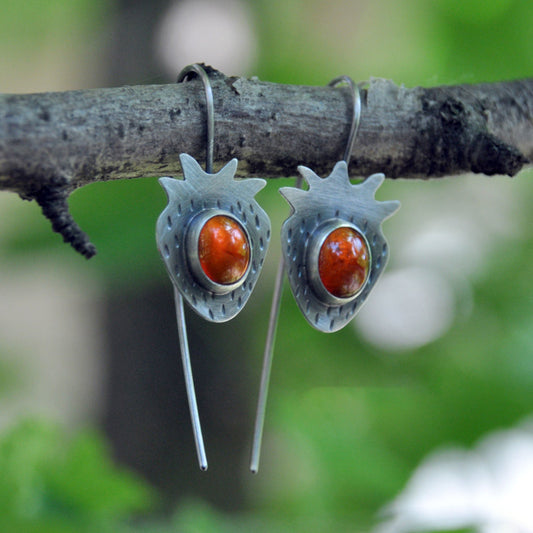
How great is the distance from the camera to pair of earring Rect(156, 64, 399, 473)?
44 cm

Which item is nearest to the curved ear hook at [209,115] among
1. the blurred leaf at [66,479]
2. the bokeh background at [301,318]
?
the blurred leaf at [66,479]

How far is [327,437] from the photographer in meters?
0.96

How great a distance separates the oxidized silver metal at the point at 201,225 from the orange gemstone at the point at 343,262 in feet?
Result: 0.13

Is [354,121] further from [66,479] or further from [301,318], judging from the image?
[301,318]

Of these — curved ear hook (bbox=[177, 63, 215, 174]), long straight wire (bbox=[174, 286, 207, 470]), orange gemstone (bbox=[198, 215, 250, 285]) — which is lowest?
long straight wire (bbox=[174, 286, 207, 470])

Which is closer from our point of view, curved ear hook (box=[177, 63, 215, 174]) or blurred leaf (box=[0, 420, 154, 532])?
curved ear hook (box=[177, 63, 215, 174])

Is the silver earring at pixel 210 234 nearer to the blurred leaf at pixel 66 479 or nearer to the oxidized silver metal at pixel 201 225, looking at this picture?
the oxidized silver metal at pixel 201 225

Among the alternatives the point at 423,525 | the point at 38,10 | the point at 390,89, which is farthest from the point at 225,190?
the point at 38,10

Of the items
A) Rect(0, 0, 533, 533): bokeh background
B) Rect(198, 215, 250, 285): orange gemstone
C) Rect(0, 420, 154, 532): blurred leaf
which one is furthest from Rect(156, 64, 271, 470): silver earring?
Rect(0, 0, 533, 533): bokeh background

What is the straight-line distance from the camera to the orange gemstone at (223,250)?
17.4 inches

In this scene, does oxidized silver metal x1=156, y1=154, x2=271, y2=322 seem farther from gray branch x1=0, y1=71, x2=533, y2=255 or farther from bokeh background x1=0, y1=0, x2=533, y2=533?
bokeh background x1=0, y1=0, x2=533, y2=533

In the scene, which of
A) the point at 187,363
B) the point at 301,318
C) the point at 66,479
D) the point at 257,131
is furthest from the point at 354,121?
the point at 301,318

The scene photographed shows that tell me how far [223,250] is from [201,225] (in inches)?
0.7

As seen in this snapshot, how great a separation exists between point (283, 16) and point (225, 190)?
94 cm
